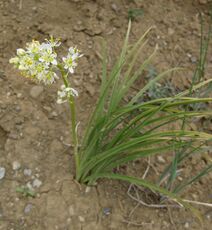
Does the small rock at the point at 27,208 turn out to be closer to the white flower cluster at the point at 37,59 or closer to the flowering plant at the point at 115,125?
the flowering plant at the point at 115,125

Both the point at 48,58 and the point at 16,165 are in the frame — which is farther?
the point at 16,165

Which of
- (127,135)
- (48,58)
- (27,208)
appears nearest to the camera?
(48,58)

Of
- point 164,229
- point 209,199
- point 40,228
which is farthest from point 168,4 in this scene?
point 40,228

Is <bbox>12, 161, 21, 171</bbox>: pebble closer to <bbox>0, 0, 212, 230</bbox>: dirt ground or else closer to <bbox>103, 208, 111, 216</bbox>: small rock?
<bbox>0, 0, 212, 230</bbox>: dirt ground

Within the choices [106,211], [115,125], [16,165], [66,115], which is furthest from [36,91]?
[106,211]

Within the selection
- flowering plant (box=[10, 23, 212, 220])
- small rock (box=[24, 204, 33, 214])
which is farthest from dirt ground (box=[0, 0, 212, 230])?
flowering plant (box=[10, 23, 212, 220])

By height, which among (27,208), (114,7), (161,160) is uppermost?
(114,7)

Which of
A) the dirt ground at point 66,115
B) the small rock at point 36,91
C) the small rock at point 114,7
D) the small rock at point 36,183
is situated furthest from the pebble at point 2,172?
the small rock at point 114,7

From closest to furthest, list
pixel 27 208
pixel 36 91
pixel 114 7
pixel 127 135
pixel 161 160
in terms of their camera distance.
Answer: pixel 127 135 < pixel 27 208 < pixel 161 160 < pixel 36 91 < pixel 114 7

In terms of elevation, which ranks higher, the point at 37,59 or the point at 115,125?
the point at 37,59

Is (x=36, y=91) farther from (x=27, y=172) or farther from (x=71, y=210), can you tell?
(x=71, y=210)
